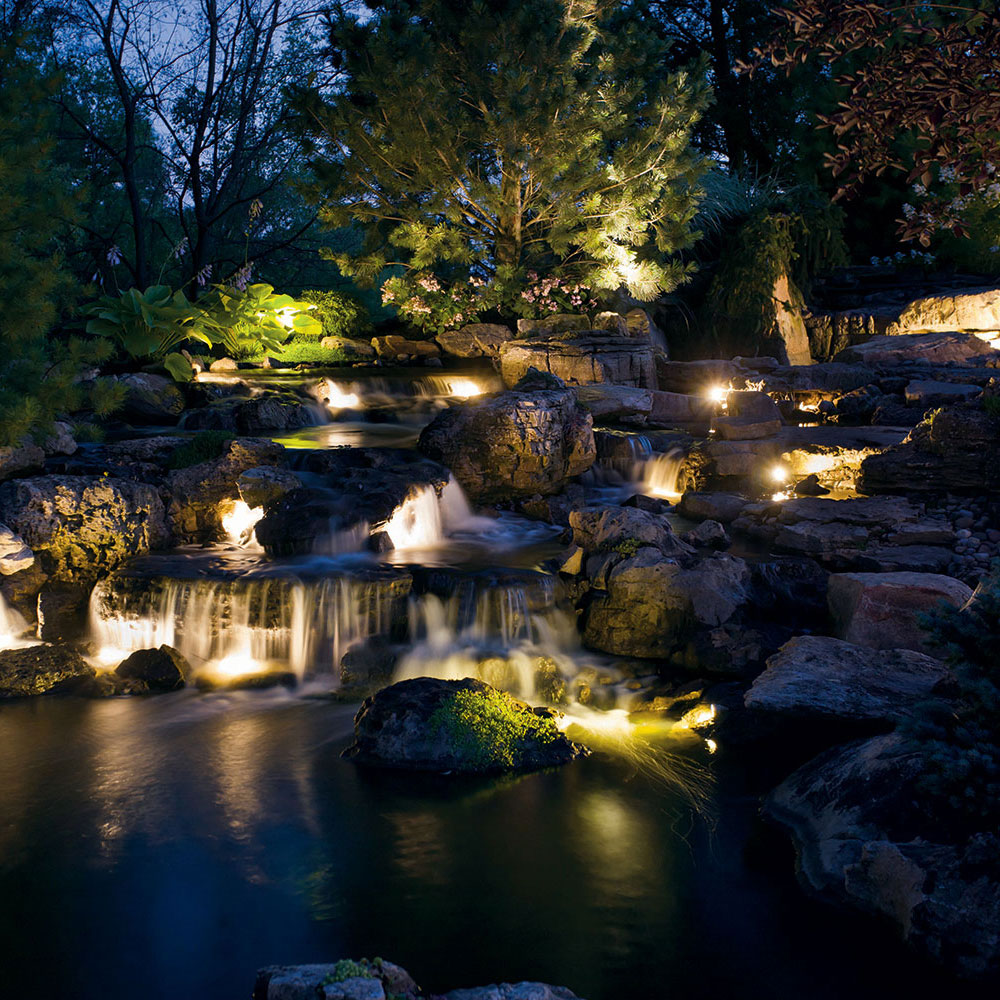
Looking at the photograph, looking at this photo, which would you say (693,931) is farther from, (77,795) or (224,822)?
(77,795)

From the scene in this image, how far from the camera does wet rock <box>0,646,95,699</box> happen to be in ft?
20.8

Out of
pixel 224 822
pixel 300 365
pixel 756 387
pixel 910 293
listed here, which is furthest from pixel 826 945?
pixel 910 293

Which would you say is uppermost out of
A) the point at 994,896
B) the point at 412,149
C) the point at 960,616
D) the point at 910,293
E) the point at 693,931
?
the point at 412,149

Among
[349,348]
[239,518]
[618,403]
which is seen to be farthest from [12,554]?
[349,348]

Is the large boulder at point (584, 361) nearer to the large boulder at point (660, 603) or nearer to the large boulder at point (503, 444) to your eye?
the large boulder at point (503, 444)

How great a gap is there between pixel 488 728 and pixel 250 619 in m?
2.69

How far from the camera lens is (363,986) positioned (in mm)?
2795

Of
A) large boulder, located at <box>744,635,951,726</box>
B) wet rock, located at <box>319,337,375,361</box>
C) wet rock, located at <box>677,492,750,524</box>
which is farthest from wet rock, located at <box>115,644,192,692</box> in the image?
wet rock, located at <box>319,337,375,361</box>

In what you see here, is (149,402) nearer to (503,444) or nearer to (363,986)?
(503,444)

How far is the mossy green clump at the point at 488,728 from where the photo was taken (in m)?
5.25

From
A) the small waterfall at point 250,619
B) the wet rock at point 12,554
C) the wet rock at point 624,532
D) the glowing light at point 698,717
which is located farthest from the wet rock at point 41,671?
the glowing light at point 698,717

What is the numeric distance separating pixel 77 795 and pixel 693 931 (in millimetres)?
3551

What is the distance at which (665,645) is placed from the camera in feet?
22.1

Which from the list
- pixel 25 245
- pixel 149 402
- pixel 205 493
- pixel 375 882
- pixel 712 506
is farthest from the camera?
pixel 149 402
